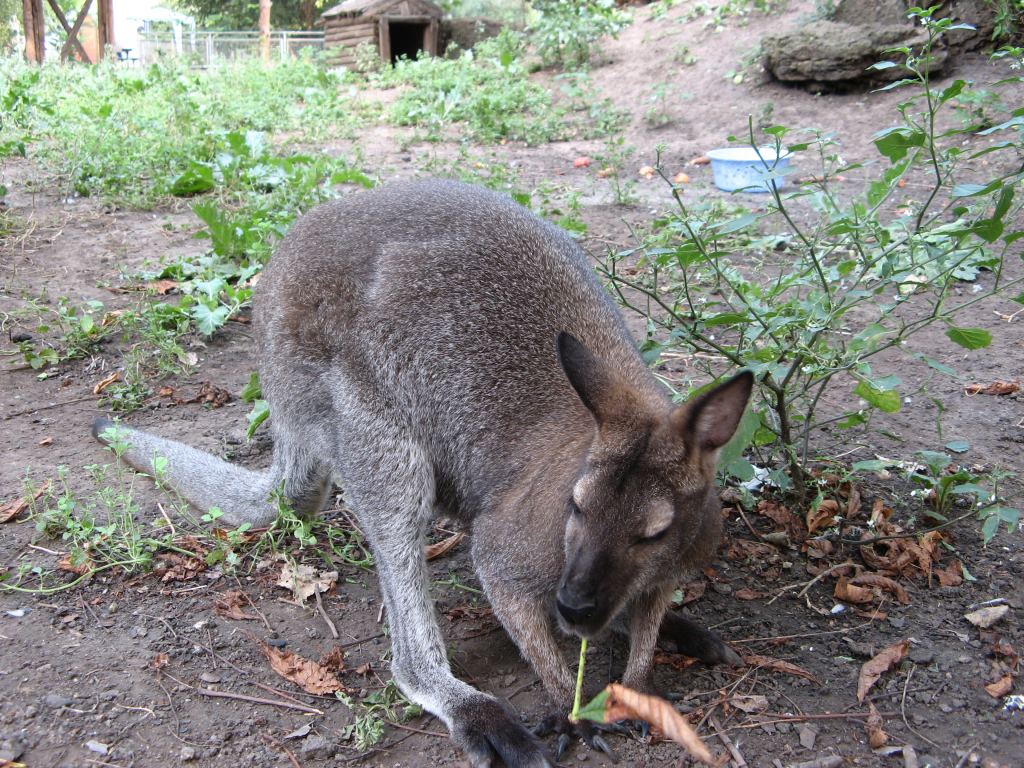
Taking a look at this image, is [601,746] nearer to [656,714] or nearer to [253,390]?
[656,714]

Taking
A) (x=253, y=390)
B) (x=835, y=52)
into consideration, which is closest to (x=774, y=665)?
(x=253, y=390)

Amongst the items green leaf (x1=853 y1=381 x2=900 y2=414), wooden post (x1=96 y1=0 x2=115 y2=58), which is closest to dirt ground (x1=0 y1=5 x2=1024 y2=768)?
green leaf (x1=853 y1=381 x2=900 y2=414)

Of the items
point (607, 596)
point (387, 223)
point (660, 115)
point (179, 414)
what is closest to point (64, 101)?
point (660, 115)

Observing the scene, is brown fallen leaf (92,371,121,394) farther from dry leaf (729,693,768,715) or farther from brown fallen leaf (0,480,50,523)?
dry leaf (729,693,768,715)

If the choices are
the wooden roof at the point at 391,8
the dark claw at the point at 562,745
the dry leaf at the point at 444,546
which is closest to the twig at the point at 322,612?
the dry leaf at the point at 444,546

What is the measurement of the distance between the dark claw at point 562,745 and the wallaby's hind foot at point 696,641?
547mm

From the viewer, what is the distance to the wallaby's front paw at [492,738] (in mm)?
2682

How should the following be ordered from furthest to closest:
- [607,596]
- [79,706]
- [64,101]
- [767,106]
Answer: [64,101] < [767,106] < [79,706] < [607,596]

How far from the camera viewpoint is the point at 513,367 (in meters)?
3.21

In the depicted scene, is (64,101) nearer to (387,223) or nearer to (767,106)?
(767,106)

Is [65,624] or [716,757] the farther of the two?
[65,624]

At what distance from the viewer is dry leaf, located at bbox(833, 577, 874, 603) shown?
10.6 feet

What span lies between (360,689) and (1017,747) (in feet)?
6.37

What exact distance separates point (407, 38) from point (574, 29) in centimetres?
470
